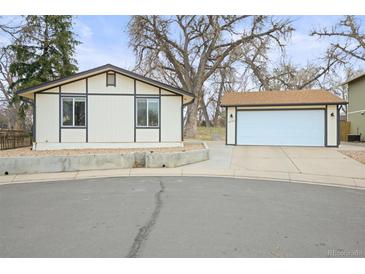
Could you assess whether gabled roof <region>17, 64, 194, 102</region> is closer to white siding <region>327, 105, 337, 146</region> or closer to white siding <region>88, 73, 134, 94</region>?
white siding <region>88, 73, 134, 94</region>

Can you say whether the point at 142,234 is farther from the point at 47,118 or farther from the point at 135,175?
the point at 47,118

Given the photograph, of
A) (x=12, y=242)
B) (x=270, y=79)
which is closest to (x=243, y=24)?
(x=270, y=79)

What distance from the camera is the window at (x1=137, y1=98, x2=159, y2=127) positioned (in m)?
14.0

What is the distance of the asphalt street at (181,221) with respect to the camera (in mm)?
3467

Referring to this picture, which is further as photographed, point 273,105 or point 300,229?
point 273,105

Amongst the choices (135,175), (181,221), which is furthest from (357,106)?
(181,221)

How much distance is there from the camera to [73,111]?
1368 centimetres

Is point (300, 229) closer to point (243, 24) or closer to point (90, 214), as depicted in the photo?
point (90, 214)

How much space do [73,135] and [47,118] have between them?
146cm

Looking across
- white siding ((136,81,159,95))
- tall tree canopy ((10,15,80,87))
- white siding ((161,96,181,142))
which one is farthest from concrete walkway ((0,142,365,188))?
tall tree canopy ((10,15,80,87))

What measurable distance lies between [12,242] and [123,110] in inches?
418

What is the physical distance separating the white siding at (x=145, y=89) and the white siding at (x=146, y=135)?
1894 millimetres

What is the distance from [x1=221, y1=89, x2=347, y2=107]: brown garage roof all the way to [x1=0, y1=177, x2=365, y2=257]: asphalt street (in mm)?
9327
